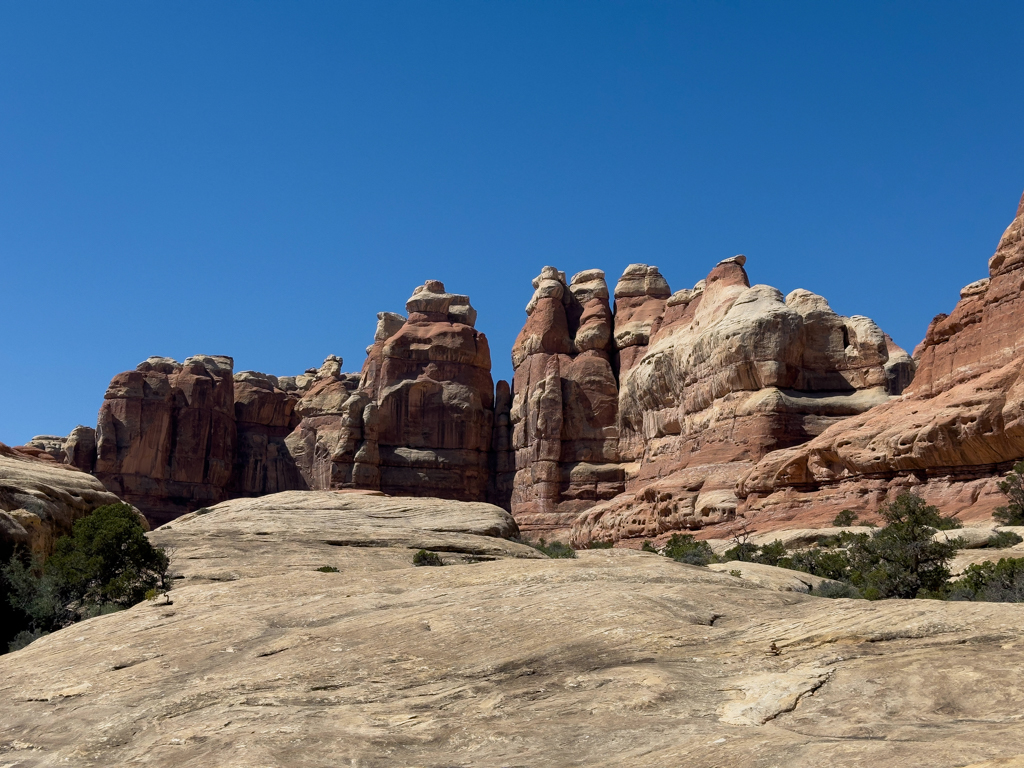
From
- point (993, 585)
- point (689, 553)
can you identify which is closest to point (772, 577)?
point (993, 585)

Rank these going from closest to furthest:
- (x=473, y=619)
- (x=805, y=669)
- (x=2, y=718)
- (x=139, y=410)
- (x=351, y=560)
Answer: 1. (x=805, y=669)
2. (x=2, y=718)
3. (x=473, y=619)
4. (x=351, y=560)
5. (x=139, y=410)

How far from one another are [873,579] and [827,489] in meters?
25.9

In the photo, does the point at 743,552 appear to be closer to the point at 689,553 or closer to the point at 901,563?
the point at 689,553

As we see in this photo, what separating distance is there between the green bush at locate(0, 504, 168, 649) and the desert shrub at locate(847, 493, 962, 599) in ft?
52.0

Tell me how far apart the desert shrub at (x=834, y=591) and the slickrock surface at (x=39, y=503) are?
19010 millimetres

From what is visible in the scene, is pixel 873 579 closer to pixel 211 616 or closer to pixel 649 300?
pixel 211 616

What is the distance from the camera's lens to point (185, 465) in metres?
93.9

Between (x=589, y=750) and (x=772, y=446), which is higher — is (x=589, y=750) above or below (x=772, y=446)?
below

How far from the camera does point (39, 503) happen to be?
2642 cm

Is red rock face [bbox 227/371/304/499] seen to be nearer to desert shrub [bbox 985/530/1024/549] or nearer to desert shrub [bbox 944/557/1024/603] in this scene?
desert shrub [bbox 985/530/1024/549]

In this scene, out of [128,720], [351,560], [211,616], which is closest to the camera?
[128,720]

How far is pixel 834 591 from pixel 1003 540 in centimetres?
1437

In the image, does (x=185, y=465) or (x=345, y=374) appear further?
(x=345, y=374)

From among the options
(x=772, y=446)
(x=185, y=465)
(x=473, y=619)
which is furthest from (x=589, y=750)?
(x=185, y=465)
